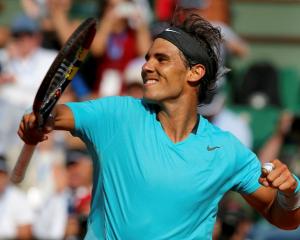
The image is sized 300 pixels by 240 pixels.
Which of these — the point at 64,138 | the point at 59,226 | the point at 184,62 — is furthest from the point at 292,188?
the point at 64,138

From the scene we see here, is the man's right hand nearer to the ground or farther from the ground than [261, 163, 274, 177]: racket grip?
farther from the ground

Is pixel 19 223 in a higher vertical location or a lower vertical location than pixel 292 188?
lower

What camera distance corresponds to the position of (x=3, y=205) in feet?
25.5

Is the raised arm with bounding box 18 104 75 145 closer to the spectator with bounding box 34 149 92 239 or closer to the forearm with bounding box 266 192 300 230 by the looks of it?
the forearm with bounding box 266 192 300 230

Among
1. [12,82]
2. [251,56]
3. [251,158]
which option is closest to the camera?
[251,158]

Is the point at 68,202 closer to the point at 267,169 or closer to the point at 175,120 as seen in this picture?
the point at 175,120

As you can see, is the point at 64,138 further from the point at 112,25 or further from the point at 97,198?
the point at 97,198

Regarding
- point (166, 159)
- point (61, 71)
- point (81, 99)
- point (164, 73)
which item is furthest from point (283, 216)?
point (81, 99)

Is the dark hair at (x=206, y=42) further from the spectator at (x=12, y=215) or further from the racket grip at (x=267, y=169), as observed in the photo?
the spectator at (x=12, y=215)

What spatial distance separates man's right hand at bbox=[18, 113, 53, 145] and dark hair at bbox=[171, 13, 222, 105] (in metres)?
0.91

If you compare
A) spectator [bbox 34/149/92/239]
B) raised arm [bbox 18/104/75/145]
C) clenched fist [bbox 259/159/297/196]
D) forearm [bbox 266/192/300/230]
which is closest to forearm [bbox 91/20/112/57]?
spectator [bbox 34/149/92/239]

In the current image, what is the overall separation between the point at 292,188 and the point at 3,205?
4.01 m

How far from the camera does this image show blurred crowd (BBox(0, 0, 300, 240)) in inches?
302

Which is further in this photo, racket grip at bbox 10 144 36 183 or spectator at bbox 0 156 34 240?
spectator at bbox 0 156 34 240
